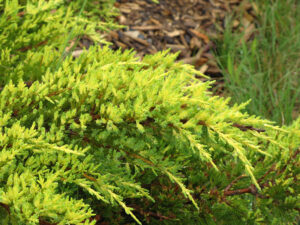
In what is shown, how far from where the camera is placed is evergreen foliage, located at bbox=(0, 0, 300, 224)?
4.30ft

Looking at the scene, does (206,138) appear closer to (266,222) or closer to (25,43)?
(266,222)

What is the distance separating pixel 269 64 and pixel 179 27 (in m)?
1.28

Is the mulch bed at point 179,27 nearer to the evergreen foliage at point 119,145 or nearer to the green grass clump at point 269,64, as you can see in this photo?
the green grass clump at point 269,64

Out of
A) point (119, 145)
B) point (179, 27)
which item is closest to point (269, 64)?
point (179, 27)

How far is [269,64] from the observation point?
3.79 m

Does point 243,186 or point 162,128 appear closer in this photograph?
point 162,128

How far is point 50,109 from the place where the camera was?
1.53 meters

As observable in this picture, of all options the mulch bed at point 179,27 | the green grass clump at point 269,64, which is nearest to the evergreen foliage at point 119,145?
the green grass clump at point 269,64

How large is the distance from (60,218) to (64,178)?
19 centimetres

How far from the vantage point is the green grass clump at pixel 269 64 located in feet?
10.8

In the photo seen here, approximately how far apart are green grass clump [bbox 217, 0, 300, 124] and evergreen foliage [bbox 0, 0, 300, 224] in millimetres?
1377

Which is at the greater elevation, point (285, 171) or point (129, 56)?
point (129, 56)

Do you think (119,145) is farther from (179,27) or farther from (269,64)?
(179,27)

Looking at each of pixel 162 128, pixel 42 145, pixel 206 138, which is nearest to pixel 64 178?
pixel 42 145
